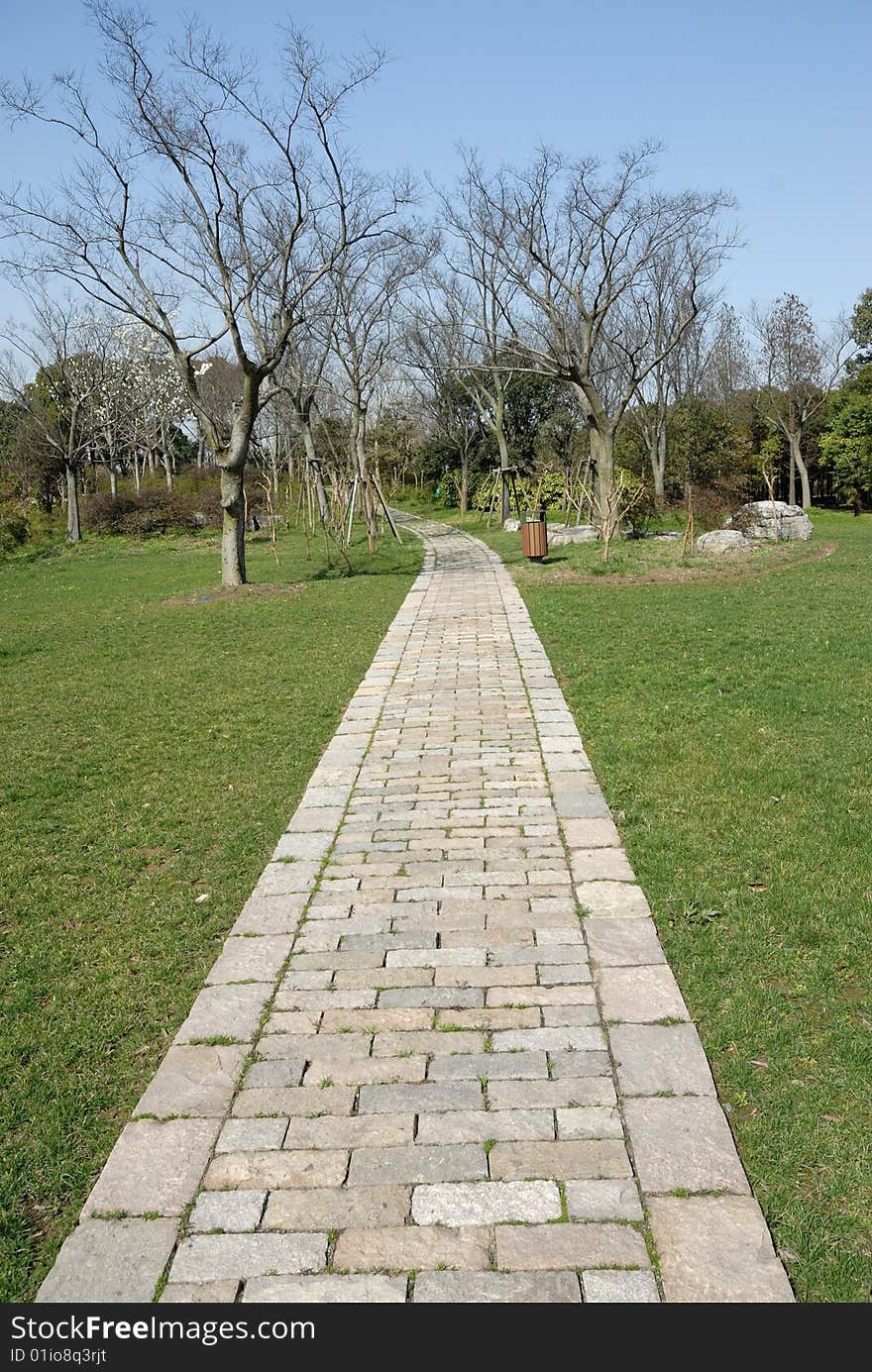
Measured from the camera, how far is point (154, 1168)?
8.78 ft

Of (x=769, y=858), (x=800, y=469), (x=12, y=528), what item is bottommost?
(x=769, y=858)

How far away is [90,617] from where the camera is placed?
45.2 feet

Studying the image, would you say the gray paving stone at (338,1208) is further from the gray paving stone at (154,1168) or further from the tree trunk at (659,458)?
the tree trunk at (659,458)

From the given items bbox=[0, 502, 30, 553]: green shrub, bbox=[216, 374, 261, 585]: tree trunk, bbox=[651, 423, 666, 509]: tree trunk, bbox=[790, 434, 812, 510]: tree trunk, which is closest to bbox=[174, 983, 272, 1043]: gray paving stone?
bbox=[216, 374, 261, 585]: tree trunk

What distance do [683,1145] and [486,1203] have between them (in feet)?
1.98

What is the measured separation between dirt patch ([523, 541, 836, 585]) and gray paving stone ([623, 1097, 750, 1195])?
42.4ft

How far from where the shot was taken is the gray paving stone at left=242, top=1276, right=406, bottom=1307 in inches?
86.8

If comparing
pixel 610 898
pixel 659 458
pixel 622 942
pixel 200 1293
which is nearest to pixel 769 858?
pixel 610 898

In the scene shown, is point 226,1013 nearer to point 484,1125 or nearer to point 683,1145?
point 484,1125

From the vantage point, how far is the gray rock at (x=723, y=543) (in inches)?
760

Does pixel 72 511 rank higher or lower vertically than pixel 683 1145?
higher

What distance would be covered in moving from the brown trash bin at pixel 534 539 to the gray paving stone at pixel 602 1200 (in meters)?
15.9

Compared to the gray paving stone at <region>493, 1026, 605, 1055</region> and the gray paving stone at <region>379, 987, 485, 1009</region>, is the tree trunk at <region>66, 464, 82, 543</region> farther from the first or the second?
the gray paving stone at <region>493, 1026, 605, 1055</region>
